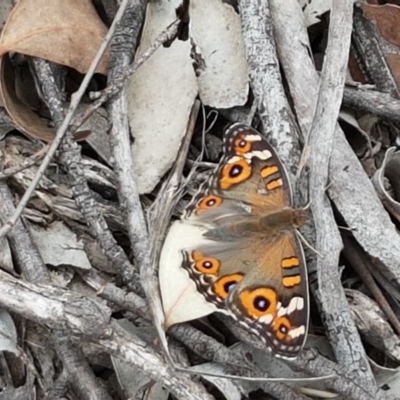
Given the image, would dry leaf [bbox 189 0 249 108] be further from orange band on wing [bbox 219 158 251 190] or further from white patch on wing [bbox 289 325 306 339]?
white patch on wing [bbox 289 325 306 339]

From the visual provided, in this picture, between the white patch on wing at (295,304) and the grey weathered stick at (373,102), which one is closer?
the white patch on wing at (295,304)

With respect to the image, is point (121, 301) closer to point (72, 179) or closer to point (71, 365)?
point (71, 365)

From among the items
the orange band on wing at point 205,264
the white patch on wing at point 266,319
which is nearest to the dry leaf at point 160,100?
the orange band on wing at point 205,264

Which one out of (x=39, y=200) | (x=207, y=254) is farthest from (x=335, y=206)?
(x=39, y=200)

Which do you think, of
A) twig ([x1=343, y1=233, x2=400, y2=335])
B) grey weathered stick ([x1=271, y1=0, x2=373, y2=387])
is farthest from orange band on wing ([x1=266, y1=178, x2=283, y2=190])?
twig ([x1=343, y1=233, x2=400, y2=335])

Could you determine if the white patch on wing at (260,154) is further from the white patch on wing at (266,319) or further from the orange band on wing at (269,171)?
Answer: the white patch on wing at (266,319)

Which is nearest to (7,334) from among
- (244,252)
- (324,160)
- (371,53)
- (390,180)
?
(244,252)
